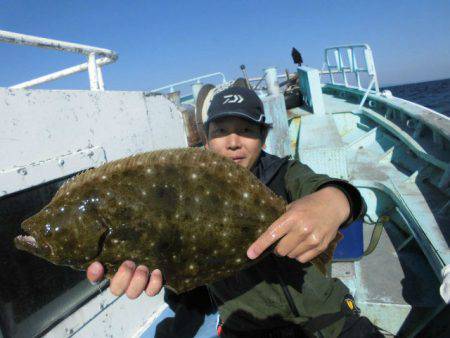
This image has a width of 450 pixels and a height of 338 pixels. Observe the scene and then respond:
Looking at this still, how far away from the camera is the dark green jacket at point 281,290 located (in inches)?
92.2

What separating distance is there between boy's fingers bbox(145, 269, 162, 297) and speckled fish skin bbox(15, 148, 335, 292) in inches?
1.5

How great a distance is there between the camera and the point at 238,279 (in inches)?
96.8

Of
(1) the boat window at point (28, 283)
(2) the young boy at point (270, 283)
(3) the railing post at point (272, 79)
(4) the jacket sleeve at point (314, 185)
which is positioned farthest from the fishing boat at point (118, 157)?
(3) the railing post at point (272, 79)

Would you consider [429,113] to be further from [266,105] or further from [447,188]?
[266,105]

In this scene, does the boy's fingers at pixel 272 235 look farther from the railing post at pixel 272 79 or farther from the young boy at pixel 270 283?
the railing post at pixel 272 79

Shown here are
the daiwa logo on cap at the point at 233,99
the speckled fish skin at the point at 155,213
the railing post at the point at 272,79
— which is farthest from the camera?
the railing post at the point at 272,79

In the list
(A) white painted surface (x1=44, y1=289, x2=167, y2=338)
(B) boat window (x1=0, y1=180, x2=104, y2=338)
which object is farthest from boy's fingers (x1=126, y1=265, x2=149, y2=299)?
(A) white painted surface (x1=44, y1=289, x2=167, y2=338)

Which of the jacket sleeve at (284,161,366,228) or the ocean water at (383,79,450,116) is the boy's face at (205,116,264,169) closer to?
the jacket sleeve at (284,161,366,228)

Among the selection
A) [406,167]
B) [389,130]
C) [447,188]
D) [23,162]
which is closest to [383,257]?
[447,188]

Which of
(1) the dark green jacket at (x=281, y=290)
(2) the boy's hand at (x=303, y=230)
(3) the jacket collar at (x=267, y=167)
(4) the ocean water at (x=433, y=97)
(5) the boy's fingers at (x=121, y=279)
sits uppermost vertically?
(3) the jacket collar at (x=267, y=167)

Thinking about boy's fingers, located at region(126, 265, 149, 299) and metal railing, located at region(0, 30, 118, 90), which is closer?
boy's fingers, located at region(126, 265, 149, 299)

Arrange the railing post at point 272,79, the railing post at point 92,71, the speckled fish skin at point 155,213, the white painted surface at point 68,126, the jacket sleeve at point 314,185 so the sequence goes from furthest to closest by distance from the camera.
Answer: the railing post at point 272,79 → the railing post at point 92,71 → the white painted surface at point 68,126 → the jacket sleeve at point 314,185 → the speckled fish skin at point 155,213

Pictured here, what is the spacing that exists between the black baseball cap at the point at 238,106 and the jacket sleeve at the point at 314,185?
0.47 meters

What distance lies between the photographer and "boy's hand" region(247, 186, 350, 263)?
1.52m
